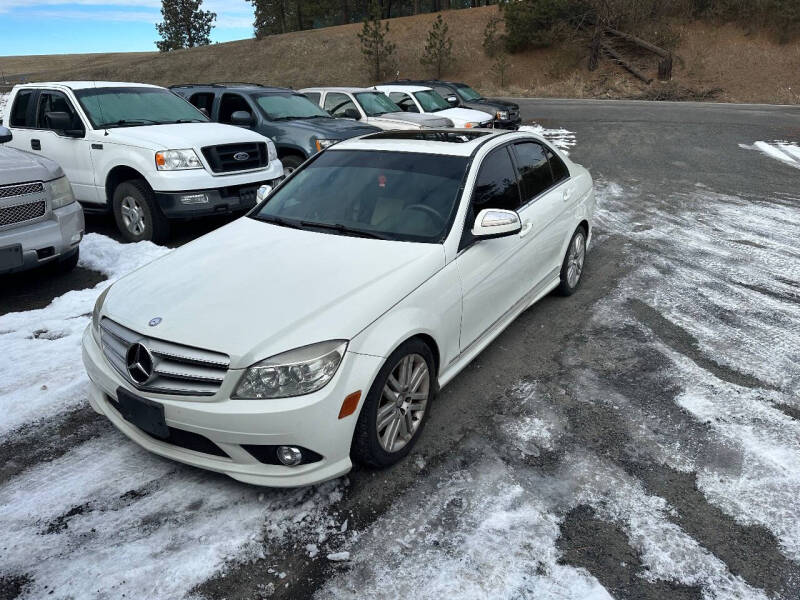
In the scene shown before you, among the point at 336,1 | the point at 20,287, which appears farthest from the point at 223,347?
the point at 336,1

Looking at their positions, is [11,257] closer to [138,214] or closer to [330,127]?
[138,214]

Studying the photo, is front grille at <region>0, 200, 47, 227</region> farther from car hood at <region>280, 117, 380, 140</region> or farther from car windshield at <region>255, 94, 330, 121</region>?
car windshield at <region>255, 94, 330, 121</region>

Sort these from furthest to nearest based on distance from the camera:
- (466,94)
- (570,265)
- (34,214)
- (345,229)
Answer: (466,94) → (570,265) → (34,214) → (345,229)

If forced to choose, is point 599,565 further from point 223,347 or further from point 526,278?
point 526,278

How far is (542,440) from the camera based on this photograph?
3.68 metres

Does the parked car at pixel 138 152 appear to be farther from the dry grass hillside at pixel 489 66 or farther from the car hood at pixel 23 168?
the dry grass hillside at pixel 489 66

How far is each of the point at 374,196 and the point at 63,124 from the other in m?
5.32

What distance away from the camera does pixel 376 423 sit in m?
3.15

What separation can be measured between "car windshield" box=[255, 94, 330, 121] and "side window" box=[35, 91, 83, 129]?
121 inches

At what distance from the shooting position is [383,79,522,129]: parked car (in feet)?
55.3

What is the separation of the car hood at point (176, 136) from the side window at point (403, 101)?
6954 mm

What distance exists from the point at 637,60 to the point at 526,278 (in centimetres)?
4088

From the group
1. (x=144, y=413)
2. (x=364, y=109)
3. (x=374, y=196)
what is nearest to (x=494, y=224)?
(x=374, y=196)

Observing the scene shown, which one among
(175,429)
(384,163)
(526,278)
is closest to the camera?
(175,429)
